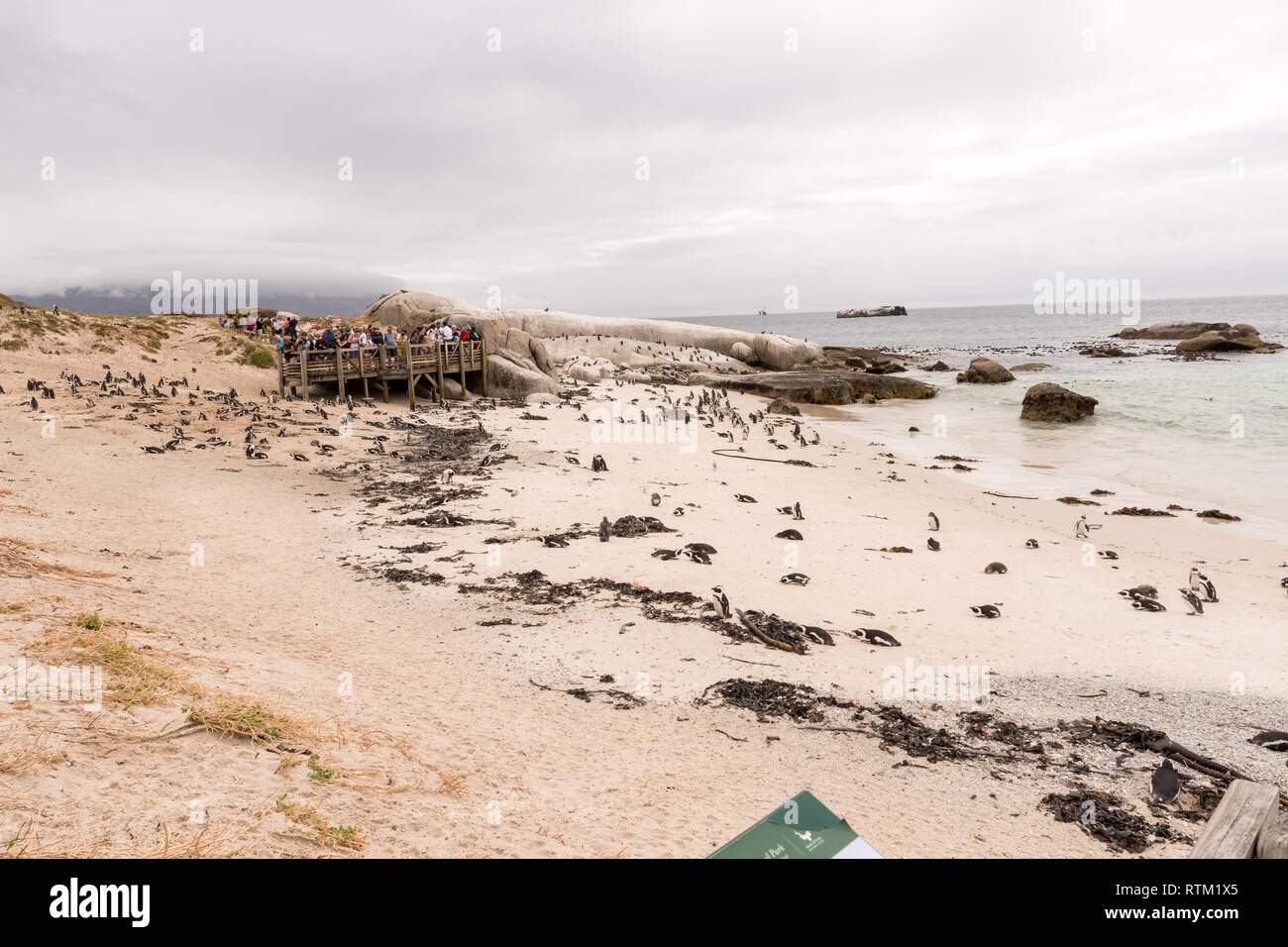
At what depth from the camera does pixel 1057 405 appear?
28594 mm

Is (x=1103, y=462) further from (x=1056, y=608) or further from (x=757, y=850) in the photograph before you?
(x=757, y=850)

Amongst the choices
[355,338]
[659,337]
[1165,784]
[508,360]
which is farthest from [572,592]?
[659,337]

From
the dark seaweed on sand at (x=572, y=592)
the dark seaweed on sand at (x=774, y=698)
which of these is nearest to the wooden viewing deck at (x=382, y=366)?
the dark seaweed on sand at (x=572, y=592)

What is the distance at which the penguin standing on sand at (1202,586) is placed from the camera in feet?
32.7

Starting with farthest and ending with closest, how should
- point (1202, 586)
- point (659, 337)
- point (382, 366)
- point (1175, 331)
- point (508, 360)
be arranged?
1. point (1175, 331)
2. point (659, 337)
3. point (508, 360)
4. point (382, 366)
5. point (1202, 586)

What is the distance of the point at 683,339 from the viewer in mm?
53688

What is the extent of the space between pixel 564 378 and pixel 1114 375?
3403 centimetres

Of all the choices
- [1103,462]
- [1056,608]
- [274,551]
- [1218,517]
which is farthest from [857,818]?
[1103,462]

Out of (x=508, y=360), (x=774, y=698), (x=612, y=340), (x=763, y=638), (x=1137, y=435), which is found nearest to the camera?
(x=774, y=698)

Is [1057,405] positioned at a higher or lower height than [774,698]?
higher

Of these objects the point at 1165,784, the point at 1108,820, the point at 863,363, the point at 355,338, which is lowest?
the point at 1108,820

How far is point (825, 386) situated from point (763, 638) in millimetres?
31841

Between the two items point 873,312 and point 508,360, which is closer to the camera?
point 508,360

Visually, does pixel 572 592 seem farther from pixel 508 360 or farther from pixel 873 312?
pixel 873 312
